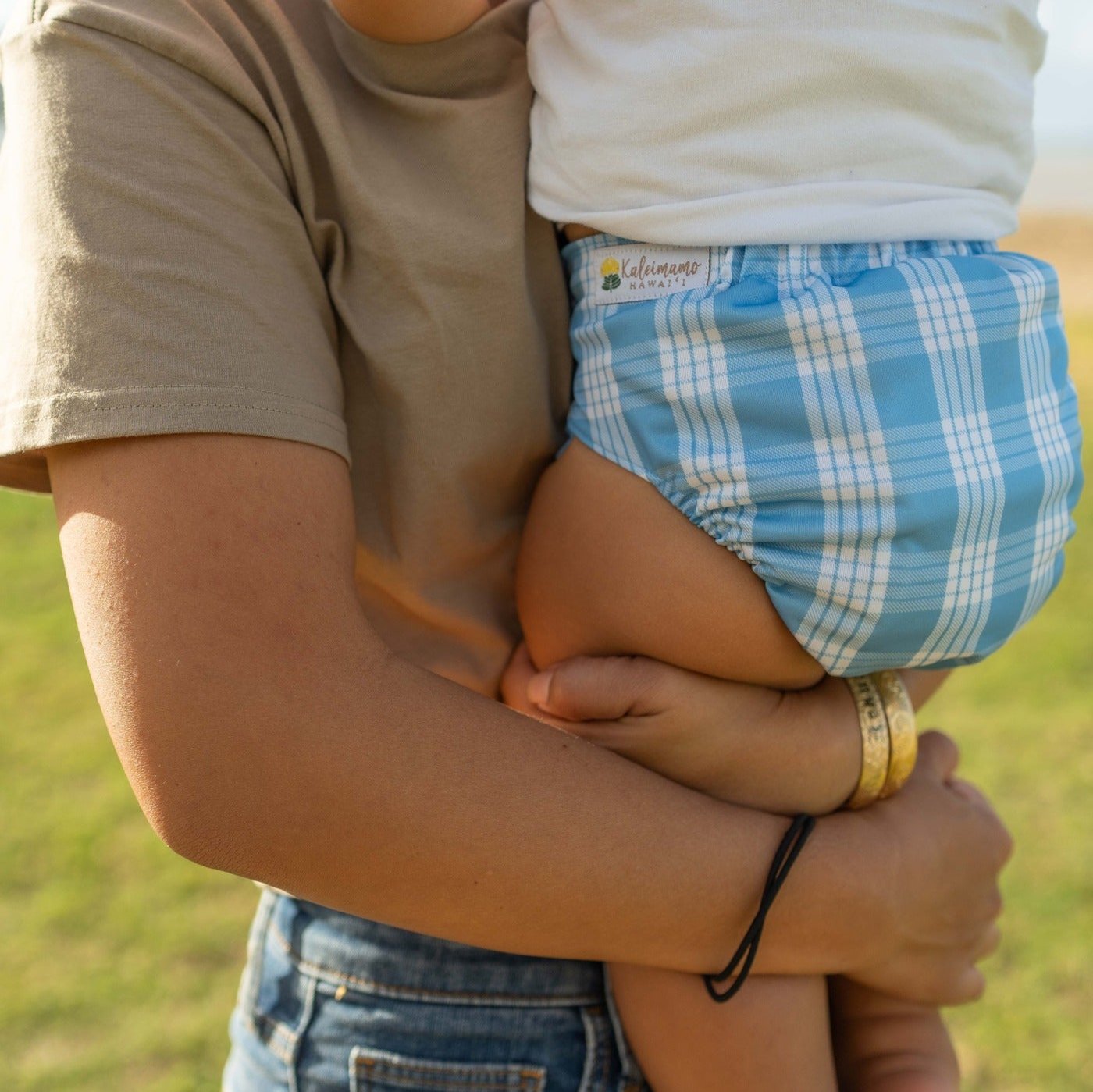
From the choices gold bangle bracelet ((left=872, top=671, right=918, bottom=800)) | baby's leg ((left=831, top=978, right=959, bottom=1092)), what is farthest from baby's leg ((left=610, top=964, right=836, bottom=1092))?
gold bangle bracelet ((left=872, top=671, right=918, bottom=800))

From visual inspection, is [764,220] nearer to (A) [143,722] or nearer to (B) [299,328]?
(B) [299,328]

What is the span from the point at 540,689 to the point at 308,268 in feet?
1.58

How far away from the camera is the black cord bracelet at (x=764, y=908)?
1.10 meters

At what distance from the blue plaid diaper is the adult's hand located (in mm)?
120

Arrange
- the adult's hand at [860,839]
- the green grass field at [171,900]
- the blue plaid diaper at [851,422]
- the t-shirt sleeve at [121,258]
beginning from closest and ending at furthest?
the t-shirt sleeve at [121,258]
the blue plaid diaper at [851,422]
the adult's hand at [860,839]
the green grass field at [171,900]

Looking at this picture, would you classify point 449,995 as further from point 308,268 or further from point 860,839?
point 308,268

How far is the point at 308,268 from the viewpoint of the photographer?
990 mm

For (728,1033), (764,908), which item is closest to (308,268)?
(764,908)

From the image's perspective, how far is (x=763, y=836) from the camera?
1.12m

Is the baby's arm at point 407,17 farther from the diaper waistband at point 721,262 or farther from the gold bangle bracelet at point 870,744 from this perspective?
the gold bangle bracelet at point 870,744

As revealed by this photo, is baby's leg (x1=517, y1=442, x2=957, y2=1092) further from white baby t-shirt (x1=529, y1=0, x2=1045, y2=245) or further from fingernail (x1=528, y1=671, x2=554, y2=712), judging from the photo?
white baby t-shirt (x1=529, y1=0, x2=1045, y2=245)

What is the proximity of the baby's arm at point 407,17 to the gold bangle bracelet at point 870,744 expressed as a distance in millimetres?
787

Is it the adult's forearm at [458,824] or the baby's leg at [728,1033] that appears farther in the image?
the baby's leg at [728,1033]

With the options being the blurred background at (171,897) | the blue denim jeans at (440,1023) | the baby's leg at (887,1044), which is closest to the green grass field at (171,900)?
the blurred background at (171,897)
